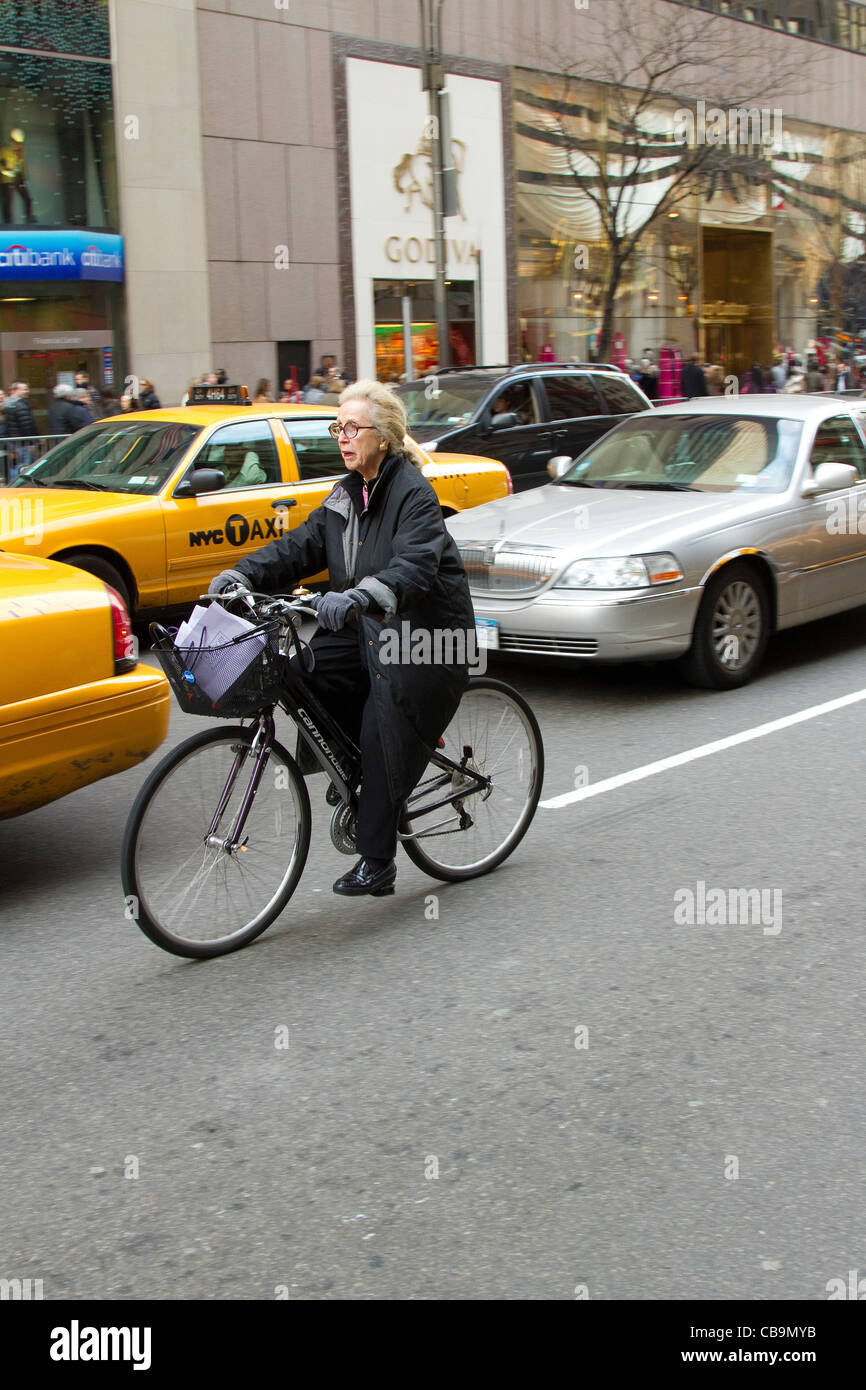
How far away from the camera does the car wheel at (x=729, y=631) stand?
8.00 metres

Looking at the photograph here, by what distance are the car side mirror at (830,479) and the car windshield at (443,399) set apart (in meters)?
5.73

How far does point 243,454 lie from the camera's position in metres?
10.5

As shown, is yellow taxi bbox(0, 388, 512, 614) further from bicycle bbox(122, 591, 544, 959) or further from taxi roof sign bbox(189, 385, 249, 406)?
bicycle bbox(122, 591, 544, 959)

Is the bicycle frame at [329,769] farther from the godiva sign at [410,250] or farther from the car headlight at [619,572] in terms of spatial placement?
the godiva sign at [410,250]

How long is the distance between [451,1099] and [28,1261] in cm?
108

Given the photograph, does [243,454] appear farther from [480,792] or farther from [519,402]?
[480,792]

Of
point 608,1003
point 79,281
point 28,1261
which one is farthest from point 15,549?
point 79,281

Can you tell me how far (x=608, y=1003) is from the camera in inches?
164

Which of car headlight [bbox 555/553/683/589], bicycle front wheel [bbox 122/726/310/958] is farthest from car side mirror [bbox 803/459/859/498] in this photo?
bicycle front wheel [bbox 122/726/310/958]

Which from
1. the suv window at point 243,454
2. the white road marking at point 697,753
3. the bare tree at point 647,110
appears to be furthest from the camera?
the bare tree at point 647,110

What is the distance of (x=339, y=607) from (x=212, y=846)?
0.84 meters

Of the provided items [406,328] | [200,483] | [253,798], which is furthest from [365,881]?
[406,328]

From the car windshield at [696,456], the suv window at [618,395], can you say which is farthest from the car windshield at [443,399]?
the car windshield at [696,456]
